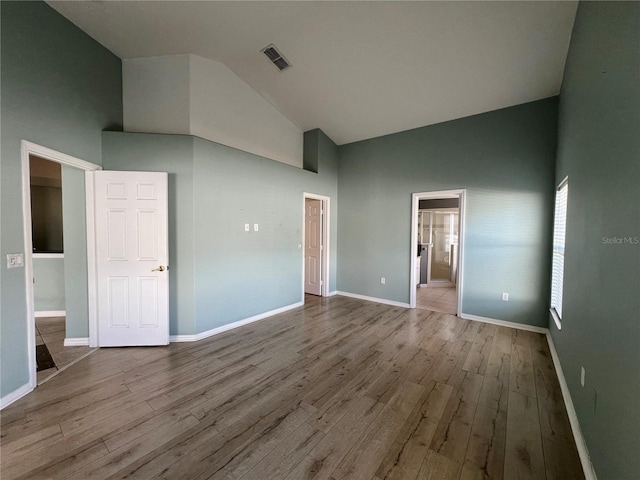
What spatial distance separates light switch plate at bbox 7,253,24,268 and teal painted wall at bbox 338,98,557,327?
15.0ft

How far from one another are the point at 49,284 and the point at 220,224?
3.05 metres

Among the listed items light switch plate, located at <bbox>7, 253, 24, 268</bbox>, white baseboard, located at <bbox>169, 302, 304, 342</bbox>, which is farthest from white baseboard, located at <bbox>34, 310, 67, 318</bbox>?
light switch plate, located at <bbox>7, 253, 24, 268</bbox>

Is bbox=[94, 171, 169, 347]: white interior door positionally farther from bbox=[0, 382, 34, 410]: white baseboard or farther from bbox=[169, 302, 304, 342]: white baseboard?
bbox=[0, 382, 34, 410]: white baseboard

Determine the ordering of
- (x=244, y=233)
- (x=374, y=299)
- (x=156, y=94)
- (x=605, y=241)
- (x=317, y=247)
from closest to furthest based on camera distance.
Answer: (x=605, y=241) < (x=156, y=94) < (x=244, y=233) < (x=374, y=299) < (x=317, y=247)

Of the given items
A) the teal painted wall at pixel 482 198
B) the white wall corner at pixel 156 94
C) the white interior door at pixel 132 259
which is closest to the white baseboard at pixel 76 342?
the white interior door at pixel 132 259

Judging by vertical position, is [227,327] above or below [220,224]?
below

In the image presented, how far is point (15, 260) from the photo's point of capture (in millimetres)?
2064

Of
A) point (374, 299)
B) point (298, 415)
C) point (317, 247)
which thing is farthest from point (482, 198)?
point (298, 415)

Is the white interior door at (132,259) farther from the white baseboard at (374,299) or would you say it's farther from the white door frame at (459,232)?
the white door frame at (459,232)

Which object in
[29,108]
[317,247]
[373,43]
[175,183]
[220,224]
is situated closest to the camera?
[29,108]

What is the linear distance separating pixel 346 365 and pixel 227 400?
3.88 feet

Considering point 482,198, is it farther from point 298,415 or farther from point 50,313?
point 50,313

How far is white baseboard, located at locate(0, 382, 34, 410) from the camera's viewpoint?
1938mm

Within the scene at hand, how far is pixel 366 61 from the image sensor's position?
3143mm
